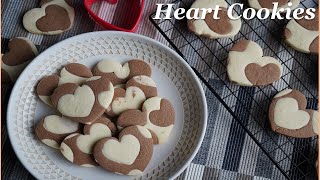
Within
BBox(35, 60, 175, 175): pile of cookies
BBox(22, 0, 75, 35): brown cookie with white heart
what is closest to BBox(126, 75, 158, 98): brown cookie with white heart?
BBox(35, 60, 175, 175): pile of cookies

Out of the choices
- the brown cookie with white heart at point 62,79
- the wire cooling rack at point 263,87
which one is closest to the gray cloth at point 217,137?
the wire cooling rack at point 263,87

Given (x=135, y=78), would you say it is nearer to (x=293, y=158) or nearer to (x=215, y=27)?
(x=215, y=27)

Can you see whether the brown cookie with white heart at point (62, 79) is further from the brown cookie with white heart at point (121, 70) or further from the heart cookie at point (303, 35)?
the heart cookie at point (303, 35)

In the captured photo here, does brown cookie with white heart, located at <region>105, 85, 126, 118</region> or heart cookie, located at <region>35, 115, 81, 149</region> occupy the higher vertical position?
brown cookie with white heart, located at <region>105, 85, 126, 118</region>

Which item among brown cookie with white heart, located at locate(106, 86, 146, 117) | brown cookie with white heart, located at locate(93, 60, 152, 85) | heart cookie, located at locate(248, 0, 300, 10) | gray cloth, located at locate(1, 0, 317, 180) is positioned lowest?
gray cloth, located at locate(1, 0, 317, 180)

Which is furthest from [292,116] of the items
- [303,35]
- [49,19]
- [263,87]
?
[49,19]

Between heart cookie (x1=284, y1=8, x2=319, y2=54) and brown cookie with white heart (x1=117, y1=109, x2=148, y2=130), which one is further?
heart cookie (x1=284, y1=8, x2=319, y2=54)

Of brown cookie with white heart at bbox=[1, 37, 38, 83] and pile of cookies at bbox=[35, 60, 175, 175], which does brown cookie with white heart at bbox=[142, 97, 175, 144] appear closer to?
pile of cookies at bbox=[35, 60, 175, 175]

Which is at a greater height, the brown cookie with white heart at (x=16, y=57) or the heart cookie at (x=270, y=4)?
the heart cookie at (x=270, y=4)
